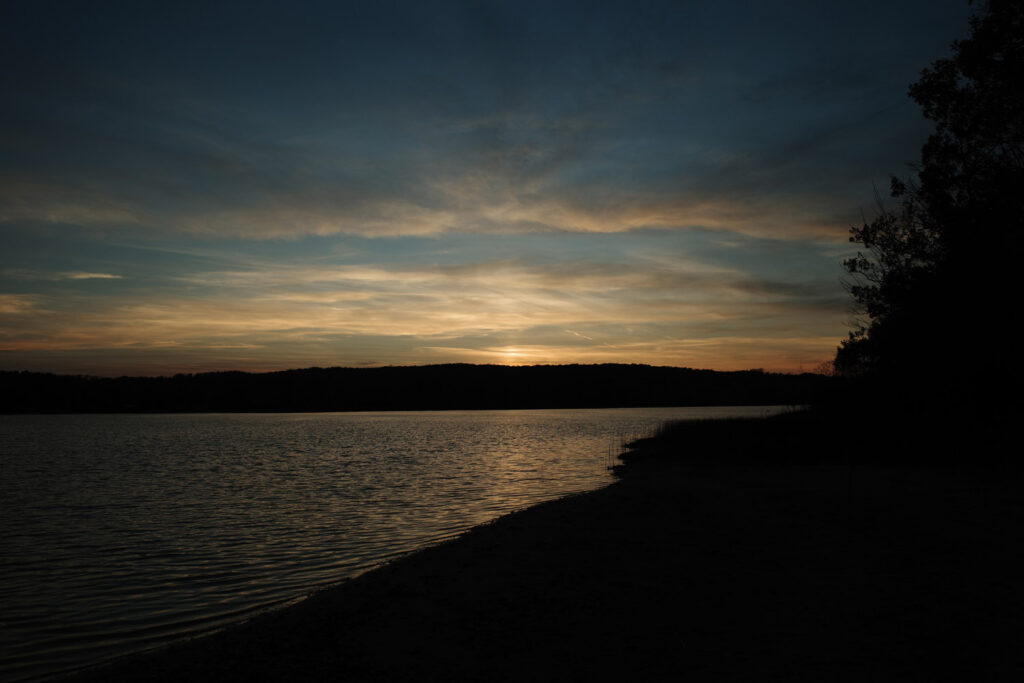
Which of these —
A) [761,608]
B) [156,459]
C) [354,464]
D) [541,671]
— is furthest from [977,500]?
[156,459]

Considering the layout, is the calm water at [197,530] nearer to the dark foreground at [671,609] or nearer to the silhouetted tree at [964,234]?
the dark foreground at [671,609]

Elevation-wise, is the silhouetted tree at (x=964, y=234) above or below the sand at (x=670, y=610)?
above

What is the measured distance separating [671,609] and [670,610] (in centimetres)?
6

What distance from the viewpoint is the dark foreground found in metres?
8.26

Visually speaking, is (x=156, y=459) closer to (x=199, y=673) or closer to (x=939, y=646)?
(x=199, y=673)

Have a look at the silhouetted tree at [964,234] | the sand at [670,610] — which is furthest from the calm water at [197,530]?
the silhouetted tree at [964,234]

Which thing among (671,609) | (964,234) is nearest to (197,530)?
(671,609)

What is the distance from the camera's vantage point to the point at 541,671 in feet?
26.9

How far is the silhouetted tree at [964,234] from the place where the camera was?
24.3 meters

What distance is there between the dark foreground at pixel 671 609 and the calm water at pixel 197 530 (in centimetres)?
211

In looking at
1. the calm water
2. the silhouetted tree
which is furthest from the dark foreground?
the silhouetted tree

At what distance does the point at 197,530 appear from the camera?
20.6 m

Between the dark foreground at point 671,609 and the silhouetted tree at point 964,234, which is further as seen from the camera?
the silhouetted tree at point 964,234

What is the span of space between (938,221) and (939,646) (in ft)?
88.4
